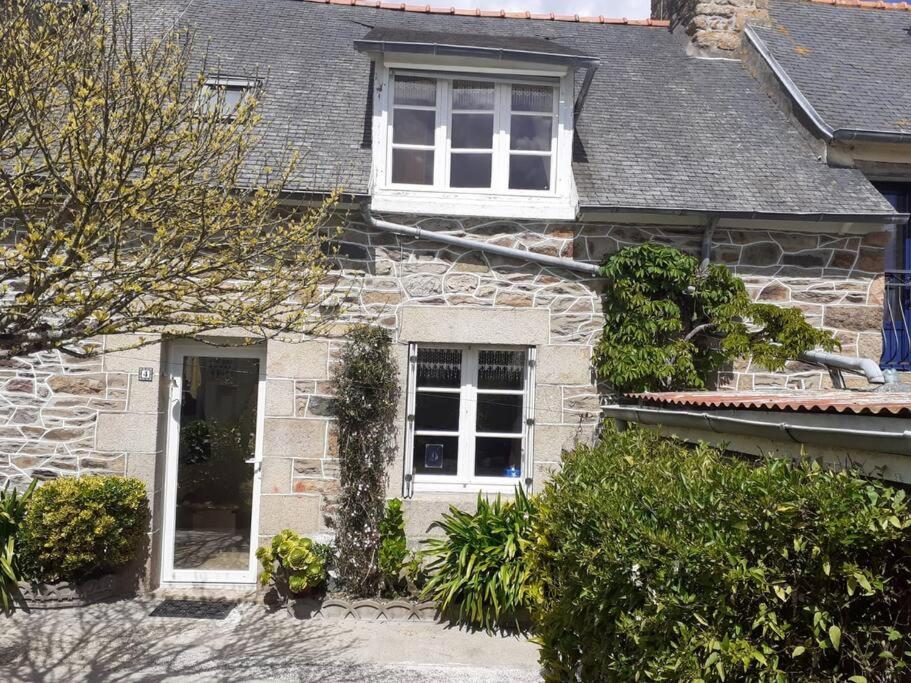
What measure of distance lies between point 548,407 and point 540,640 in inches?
116

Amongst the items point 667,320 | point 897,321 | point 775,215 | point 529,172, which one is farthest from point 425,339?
point 897,321

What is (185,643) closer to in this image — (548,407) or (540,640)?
(540,640)

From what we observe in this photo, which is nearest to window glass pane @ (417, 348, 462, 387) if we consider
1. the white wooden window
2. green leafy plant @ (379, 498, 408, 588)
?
green leafy plant @ (379, 498, 408, 588)

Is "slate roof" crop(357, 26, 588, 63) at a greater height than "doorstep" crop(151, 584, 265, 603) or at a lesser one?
greater

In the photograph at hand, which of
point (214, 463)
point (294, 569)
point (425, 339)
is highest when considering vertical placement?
point (425, 339)

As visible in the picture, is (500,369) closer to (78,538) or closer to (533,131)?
(533,131)

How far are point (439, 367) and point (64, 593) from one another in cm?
377

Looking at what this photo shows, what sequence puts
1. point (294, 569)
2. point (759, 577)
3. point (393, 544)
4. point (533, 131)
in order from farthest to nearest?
point (533, 131), point (393, 544), point (294, 569), point (759, 577)

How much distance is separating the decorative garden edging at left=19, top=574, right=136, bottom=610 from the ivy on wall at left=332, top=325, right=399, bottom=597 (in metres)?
2.07

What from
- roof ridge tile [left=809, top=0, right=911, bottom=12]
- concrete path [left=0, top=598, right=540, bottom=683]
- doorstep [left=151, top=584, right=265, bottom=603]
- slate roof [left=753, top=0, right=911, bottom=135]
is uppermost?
roof ridge tile [left=809, top=0, right=911, bottom=12]

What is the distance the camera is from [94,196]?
11.7 ft

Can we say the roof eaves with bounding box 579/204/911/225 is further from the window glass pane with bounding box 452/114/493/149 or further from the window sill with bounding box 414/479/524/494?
the window sill with bounding box 414/479/524/494

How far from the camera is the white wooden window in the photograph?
7.19m

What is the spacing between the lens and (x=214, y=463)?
7.02 metres
